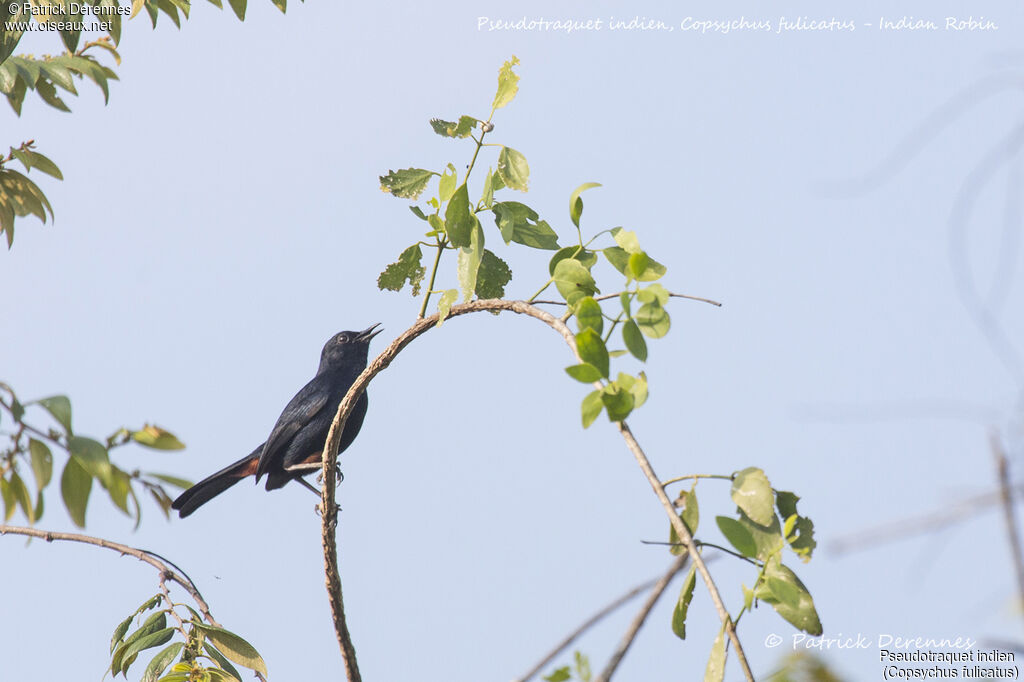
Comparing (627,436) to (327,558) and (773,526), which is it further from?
(327,558)

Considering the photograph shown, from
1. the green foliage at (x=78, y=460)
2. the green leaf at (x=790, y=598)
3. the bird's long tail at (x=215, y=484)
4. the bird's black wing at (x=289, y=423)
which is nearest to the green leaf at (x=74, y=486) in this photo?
the green foliage at (x=78, y=460)

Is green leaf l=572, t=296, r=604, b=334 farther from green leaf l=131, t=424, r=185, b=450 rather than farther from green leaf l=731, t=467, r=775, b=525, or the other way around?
green leaf l=131, t=424, r=185, b=450

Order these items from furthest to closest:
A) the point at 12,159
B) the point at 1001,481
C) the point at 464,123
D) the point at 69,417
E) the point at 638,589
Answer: the point at 12,159 → the point at 464,123 → the point at 69,417 → the point at 638,589 → the point at 1001,481

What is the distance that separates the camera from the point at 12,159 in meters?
3.54

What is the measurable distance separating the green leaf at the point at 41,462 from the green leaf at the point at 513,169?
→ 3.90ft

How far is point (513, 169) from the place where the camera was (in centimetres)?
255

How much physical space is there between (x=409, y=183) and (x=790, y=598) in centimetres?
145

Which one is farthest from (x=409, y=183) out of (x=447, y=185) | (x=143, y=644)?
(x=143, y=644)

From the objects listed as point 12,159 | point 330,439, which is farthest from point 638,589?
point 12,159

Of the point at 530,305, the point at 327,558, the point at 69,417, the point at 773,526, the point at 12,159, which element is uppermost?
the point at 12,159

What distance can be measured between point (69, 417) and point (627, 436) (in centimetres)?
99

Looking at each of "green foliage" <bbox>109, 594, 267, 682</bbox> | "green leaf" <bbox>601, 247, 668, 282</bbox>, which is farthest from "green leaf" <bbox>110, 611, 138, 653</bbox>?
"green leaf" <bbox>601, 247, 668, 282</bbox>

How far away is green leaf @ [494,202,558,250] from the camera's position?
2.61m

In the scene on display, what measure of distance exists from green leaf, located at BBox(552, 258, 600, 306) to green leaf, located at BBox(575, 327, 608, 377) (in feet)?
1.11
